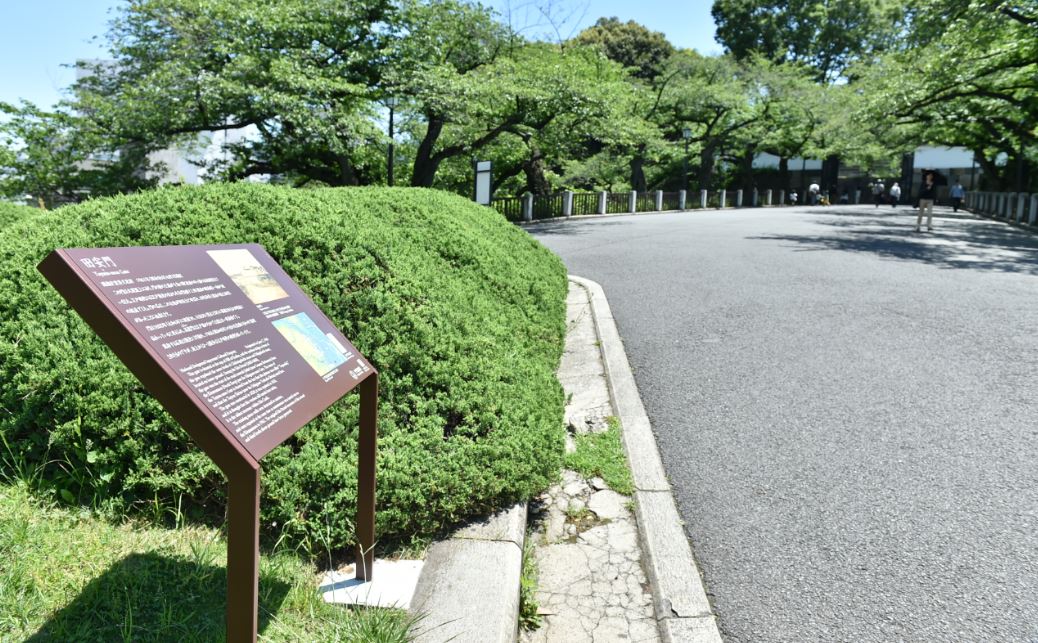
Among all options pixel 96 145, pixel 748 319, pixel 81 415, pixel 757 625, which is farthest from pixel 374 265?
pixel 96 145

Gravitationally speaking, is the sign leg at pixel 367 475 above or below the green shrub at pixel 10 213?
below

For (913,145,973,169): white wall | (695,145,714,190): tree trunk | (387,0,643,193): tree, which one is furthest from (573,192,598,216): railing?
(913,145,973,169): white wall

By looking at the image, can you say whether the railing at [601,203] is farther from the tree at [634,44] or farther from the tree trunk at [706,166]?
the tree at [634,44]

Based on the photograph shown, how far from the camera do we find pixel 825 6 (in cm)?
5041

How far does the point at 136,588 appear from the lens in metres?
2.39

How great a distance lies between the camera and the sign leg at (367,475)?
257cm

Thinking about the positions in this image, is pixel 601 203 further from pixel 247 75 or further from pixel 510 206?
pixel 247 75

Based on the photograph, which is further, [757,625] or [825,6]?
[825,6]

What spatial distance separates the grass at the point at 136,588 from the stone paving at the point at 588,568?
2.33 ft

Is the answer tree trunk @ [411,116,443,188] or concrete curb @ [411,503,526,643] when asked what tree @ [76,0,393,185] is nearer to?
tree trunk @ [411,116,443,188]

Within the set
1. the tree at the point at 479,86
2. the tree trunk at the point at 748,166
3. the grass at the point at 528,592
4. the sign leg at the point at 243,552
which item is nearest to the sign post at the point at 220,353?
the sign leg at the point at 243,552

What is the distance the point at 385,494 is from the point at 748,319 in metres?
5.19

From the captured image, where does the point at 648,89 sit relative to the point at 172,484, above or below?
above

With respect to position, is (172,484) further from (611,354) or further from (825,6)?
(825,6)
